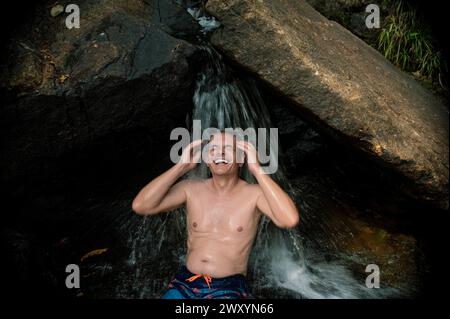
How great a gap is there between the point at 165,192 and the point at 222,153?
0.56 meters

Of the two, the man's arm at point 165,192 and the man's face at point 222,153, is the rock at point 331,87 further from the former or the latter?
the man's arm at point 165,192

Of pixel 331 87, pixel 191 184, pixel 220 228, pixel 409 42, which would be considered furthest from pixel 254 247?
pixel 409 42

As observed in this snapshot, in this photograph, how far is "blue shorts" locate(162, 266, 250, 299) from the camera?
2.86 metres

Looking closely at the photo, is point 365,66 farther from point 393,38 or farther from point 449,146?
point 393,38

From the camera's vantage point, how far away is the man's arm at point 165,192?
301cm

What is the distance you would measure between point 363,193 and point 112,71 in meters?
3.26

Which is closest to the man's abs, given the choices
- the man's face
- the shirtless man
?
the shirtless man

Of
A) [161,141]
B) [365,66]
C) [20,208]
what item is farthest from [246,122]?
[20,208]

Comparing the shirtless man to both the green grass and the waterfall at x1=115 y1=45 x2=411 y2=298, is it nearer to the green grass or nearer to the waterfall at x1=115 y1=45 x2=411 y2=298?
the waterfall at x1=115 y1=45 x2=411 y2=298

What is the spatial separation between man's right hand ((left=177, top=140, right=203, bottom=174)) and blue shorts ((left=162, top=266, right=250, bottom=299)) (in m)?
0.85

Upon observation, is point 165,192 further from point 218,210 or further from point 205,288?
point 205,288

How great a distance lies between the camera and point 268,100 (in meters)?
4.74

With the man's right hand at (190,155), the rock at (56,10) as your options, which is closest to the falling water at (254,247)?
the man's right hand at (190,155)

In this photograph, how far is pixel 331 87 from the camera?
313 centimetres
